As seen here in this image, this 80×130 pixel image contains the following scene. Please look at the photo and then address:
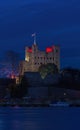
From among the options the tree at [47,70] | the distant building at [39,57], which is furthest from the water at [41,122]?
the distant building at [39,57]

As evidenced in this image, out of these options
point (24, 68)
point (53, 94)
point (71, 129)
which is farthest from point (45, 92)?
point (71, 129)

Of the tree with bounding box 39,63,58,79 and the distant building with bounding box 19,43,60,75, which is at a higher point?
the distant building with bounding box 19,43,60,75

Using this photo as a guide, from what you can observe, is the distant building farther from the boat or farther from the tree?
the boat

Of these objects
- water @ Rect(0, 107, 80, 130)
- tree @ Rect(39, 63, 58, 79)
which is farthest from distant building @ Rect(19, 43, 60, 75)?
water @ Rect(0, 107, 80, 130)

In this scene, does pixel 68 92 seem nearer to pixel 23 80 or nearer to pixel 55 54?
pixel 23 80

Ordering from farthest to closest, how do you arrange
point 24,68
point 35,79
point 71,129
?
point 24,68 < point 35,79 < point 71,129

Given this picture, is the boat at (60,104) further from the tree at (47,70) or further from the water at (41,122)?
the water at (41,122)

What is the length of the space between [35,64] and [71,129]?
324ft

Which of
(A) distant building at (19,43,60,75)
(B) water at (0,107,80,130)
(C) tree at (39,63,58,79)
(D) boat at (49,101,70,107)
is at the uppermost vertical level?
(A) distant building at (19,43,60,75)

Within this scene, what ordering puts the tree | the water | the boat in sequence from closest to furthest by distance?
the water < the boat < the tree

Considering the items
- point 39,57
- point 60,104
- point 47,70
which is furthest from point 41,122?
point 39,57

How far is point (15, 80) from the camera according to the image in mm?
132000

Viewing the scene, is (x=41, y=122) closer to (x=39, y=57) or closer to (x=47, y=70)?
(x=47, y=70)

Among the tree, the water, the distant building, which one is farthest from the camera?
the distant building
